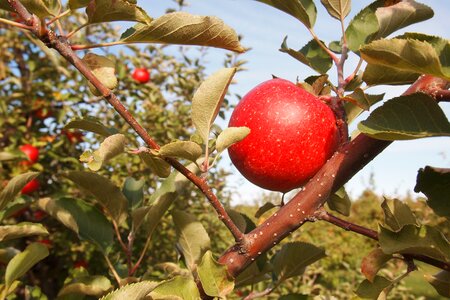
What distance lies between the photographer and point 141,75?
3340 mm

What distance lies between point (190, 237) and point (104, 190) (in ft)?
0.74

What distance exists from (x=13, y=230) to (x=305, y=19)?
2.42 feet

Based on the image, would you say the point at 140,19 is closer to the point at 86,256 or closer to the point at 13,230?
the point at 13,230

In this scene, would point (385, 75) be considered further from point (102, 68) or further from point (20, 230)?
point (20, 230)

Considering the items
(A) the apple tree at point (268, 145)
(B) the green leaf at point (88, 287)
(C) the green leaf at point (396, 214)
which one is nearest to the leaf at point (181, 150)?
(A) the apple tree at point (268, 145)

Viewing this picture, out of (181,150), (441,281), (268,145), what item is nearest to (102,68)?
(181,150)

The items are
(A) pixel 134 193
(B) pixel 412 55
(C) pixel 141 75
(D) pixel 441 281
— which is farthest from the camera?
(C) pixel 141 75

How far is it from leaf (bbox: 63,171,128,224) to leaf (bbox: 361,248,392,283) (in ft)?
1.85

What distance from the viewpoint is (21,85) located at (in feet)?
9.74

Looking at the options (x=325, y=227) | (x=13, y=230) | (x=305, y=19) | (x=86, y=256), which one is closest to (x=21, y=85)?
(x=86, y=256)

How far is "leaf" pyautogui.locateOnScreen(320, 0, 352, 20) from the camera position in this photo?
0.92 meters

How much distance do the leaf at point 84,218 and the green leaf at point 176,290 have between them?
423 millimetres

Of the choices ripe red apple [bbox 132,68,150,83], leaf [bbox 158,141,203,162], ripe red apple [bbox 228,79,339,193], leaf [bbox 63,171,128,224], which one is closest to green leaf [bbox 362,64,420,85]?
ripe red apple [bbox 228,79,339,193]

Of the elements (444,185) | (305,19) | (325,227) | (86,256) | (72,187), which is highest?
(305,19)
